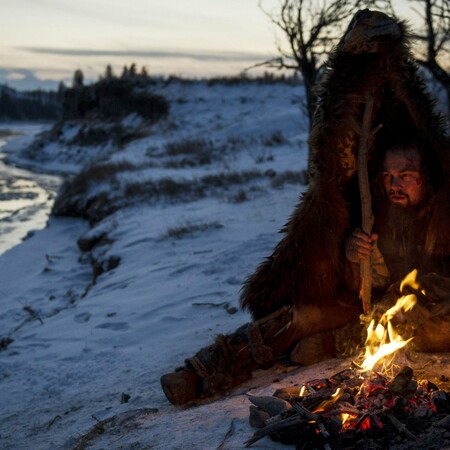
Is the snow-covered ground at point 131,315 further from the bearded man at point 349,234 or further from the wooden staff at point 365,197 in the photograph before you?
the wooden staff at point 365,197

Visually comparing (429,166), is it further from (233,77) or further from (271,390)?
(233,77)

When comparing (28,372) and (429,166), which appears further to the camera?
(28,372)

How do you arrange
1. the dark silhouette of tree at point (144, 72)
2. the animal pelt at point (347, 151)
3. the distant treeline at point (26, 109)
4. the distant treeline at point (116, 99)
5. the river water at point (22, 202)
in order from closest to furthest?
the animal pelt at point (347, 151)
the river water at point (22, 202)
the distant treeline at point (116, 99)
the dark silhouette of tree at point (144, 72)
the distant treeline at point (26, 109)

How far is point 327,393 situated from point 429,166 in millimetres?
1627

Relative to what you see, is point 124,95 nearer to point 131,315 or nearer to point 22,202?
point 22,202

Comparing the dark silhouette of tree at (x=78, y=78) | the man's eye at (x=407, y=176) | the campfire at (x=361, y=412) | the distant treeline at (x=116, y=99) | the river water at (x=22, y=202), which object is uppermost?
the dark silhouette of tree at (x=78, y=78)

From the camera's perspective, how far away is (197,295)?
19.7 feet

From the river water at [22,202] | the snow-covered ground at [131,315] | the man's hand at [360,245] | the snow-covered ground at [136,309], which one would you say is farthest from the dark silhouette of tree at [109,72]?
the man's hand at [360,245]

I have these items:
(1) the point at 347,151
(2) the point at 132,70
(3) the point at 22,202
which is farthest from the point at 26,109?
(1) the point at 347,151

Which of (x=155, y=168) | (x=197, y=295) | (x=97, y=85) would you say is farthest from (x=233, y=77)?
(x=197, y=295)

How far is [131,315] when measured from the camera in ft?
19.1

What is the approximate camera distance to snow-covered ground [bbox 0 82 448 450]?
11.3 feet

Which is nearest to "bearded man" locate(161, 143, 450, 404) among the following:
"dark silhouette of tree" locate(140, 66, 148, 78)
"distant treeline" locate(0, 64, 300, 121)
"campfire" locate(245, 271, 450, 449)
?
"campfire" locate(245, 271, 450, 449)

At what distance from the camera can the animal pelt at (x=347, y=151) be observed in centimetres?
333
